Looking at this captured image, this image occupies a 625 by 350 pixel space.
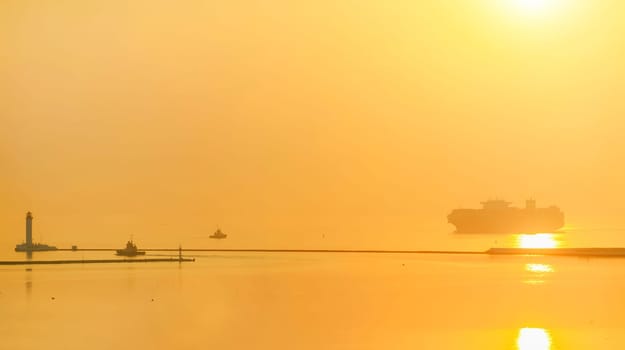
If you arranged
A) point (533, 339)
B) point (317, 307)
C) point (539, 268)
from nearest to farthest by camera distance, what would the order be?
point (533, 339) → point (317, 307) → point (539, 268)

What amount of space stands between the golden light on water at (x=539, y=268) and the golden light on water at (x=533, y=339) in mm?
42474

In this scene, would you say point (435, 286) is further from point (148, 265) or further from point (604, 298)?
point (148, 265)

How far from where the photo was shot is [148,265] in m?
98.4

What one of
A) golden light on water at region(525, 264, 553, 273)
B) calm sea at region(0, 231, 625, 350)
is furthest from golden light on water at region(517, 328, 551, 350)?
golden light on water at region(525, 264, 553, 273)

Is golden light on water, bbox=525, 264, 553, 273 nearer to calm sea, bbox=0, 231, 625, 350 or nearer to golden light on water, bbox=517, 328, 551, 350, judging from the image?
calm sea, bbox=0, 231, 625, 350

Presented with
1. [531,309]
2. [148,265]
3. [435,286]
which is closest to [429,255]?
[148,265]

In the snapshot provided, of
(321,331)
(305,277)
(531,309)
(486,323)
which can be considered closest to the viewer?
(321,331)

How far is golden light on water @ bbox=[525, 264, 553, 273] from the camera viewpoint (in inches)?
3302

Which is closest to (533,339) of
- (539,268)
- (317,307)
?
(317,307)

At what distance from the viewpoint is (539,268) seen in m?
87.4

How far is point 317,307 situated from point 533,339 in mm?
16498

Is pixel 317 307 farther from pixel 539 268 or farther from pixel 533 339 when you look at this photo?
pixel 539 268

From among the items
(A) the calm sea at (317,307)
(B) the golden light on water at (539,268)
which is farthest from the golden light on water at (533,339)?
(B) the golden light on water at (539,268)

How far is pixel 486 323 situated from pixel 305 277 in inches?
1341
